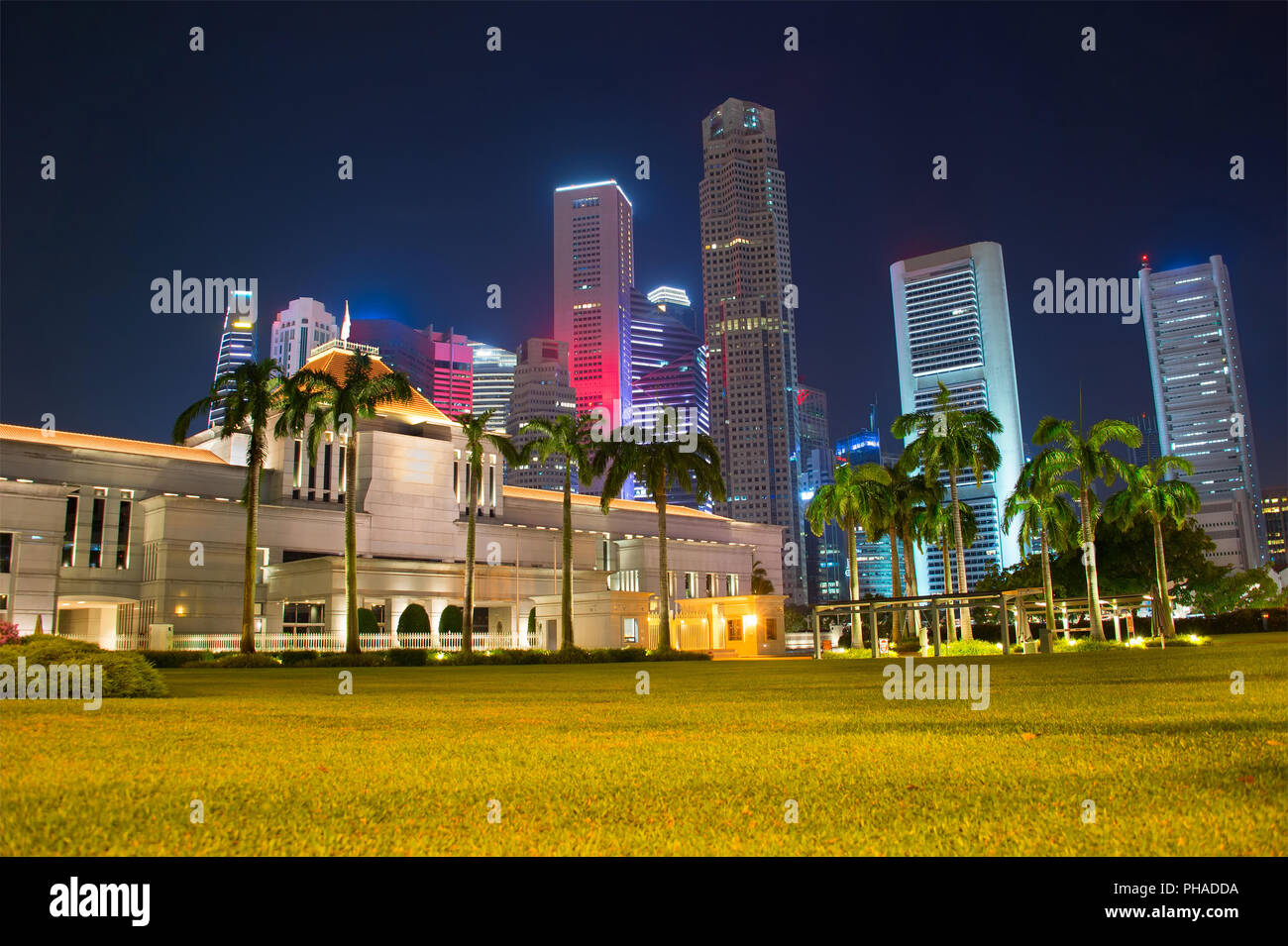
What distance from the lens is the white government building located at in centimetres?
4841

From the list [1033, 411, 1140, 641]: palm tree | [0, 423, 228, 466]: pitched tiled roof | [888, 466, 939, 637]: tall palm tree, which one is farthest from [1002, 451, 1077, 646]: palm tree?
[0, 423, 228, 466]: pitched tiled roof

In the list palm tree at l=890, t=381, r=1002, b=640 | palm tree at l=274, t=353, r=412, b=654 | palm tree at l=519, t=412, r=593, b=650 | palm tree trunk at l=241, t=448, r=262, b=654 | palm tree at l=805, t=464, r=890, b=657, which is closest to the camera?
palm tree trunk at l=241, t=448, r=262, b=654

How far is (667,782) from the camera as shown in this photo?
15.7 feet

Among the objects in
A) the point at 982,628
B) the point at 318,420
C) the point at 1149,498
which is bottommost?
the point at 982,628

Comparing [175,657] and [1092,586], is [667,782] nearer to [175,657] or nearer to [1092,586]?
[175,657]

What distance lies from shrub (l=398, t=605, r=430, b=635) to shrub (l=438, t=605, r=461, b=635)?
1.58m

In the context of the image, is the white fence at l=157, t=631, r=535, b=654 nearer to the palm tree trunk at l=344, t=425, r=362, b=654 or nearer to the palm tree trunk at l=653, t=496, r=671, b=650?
the palm tree trunk at l=344, t=425, r=362, b=654

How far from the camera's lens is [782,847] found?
3.30 metres

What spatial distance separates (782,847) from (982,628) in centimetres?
6534

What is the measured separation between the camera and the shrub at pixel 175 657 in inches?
1387

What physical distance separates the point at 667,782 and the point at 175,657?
37.4 m
